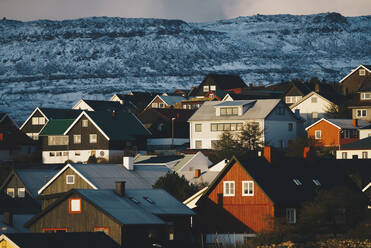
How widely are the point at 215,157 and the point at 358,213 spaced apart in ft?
89.7

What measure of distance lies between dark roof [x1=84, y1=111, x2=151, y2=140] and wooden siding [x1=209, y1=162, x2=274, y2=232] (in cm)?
4045

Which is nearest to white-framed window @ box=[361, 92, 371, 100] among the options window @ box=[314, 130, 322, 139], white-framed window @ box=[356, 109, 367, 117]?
white-framed window @ box=[356, 109, 367, 117]

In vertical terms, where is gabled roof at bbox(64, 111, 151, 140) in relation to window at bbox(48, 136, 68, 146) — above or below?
above

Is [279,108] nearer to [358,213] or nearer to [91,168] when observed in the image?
[91,168]

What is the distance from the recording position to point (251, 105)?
96.6m

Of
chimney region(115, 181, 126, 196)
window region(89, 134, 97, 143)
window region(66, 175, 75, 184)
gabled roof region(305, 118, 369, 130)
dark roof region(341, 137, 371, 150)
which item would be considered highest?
gabled roof region(305, 118, 369, 130)

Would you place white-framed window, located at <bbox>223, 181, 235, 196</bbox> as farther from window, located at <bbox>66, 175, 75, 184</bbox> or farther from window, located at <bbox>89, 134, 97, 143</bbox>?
window, located at <bbox>89, 134, 97, 143</bbox>

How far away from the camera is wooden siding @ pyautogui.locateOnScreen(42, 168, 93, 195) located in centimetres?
6225

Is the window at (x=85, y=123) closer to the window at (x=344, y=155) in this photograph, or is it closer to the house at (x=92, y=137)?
the house at (x=92, y=137)

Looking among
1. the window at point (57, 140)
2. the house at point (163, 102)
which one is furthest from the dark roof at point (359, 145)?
the house at point (163, 102)

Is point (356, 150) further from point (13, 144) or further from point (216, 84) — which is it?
point (216, 84)

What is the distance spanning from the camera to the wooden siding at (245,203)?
180 ft

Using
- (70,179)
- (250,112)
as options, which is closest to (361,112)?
(250,112)

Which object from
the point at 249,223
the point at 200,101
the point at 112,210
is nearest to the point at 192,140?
the point at 200,101
